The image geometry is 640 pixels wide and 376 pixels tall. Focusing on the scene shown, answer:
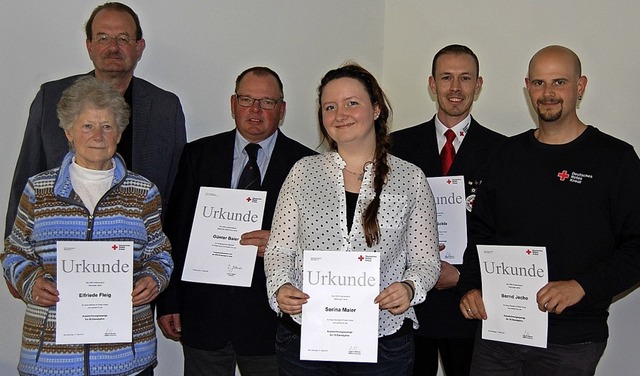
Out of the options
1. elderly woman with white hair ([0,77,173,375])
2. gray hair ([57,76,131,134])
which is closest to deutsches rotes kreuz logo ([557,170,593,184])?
elderly woman with white hair ([0,77,173,375])

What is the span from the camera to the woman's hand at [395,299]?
2.40 m

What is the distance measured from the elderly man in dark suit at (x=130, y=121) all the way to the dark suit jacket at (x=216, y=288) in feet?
0.63

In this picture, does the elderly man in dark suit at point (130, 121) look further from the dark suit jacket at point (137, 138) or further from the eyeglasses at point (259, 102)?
the eyeglasses at point (259, 102)

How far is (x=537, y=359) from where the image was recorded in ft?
9.07

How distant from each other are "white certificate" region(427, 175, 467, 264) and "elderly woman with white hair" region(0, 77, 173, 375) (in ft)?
4.06

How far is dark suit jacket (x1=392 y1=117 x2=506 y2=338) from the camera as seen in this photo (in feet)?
10.6

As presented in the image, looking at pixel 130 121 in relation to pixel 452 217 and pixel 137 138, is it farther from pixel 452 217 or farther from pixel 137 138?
pixel 452 217

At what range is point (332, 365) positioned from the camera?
2.54m

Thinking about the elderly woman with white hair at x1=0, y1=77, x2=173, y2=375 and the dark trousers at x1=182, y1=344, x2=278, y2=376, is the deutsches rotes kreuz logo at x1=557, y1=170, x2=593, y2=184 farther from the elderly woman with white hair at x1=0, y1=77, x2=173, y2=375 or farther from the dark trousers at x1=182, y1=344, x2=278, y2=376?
the elderly woman with white hair at x1=0, y1=77, x2=173, y2=375

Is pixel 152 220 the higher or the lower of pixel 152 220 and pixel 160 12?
the lower

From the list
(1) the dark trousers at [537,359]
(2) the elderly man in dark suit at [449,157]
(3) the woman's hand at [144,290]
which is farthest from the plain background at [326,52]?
(3) the woman's hand at [144,290]

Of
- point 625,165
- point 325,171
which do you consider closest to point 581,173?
point 625,165

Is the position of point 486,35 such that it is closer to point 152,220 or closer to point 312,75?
point 312,75

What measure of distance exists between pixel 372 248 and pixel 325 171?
0.35 m
